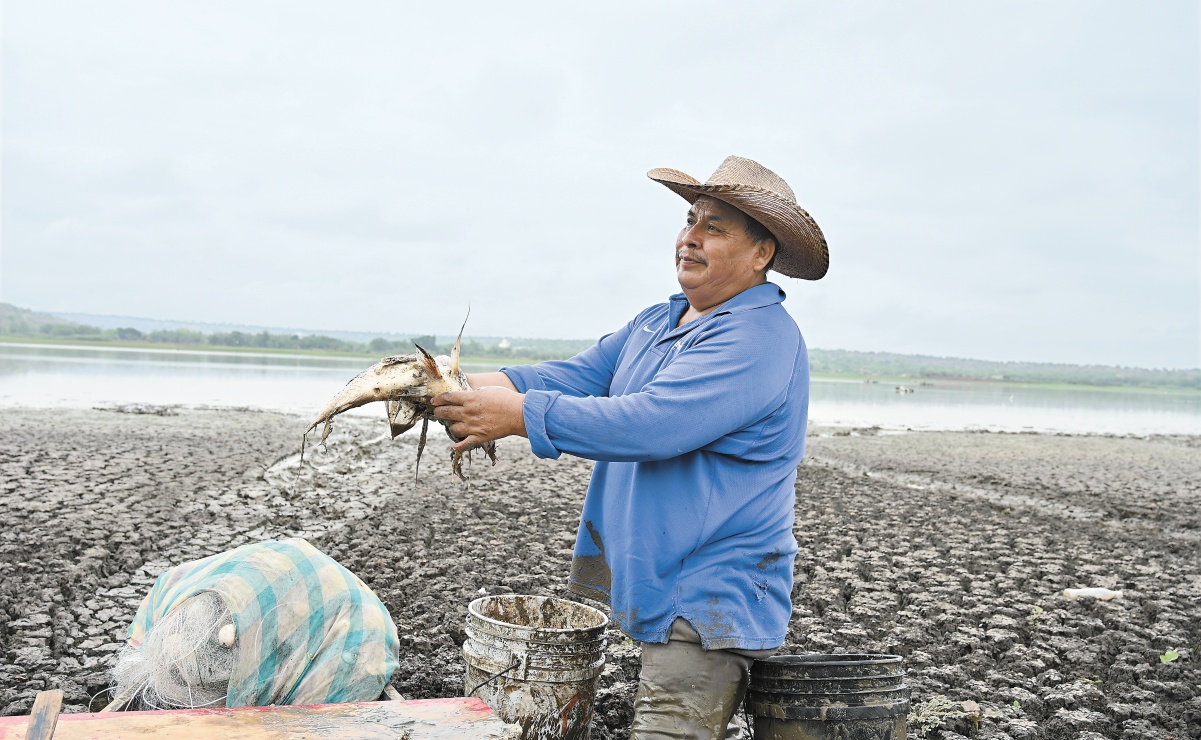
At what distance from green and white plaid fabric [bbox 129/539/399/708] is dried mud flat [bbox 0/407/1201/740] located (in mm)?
633

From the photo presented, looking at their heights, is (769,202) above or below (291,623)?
above

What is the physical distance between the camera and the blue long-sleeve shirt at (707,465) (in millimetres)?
2873

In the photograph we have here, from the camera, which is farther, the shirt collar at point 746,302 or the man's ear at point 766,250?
the man's ear at point 766,250

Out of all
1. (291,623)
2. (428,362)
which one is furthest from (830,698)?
(291,623)

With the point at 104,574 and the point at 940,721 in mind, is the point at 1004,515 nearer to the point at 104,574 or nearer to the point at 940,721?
the point at 940,721

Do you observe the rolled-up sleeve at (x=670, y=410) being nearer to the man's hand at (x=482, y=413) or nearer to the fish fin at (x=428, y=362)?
the man's hand at (x=482, y=413)

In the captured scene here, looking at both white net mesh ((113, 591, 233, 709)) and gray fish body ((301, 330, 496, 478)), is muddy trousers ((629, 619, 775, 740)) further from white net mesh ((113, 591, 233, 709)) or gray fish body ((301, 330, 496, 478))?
white net mesh ((113, 591, 233, 709))

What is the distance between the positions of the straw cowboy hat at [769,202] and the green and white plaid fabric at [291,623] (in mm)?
2243

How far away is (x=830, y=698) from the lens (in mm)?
3199

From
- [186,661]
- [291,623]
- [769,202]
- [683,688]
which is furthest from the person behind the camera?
[291,623]

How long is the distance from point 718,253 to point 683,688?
58.0 inches

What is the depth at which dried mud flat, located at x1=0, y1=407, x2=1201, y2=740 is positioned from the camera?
5020 millimetres

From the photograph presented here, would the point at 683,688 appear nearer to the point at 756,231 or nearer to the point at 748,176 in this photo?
the point at 756,231

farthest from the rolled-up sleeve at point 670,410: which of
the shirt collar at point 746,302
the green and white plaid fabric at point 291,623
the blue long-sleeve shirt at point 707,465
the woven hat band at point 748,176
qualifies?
the green and white plaid fabric at point 291,623
